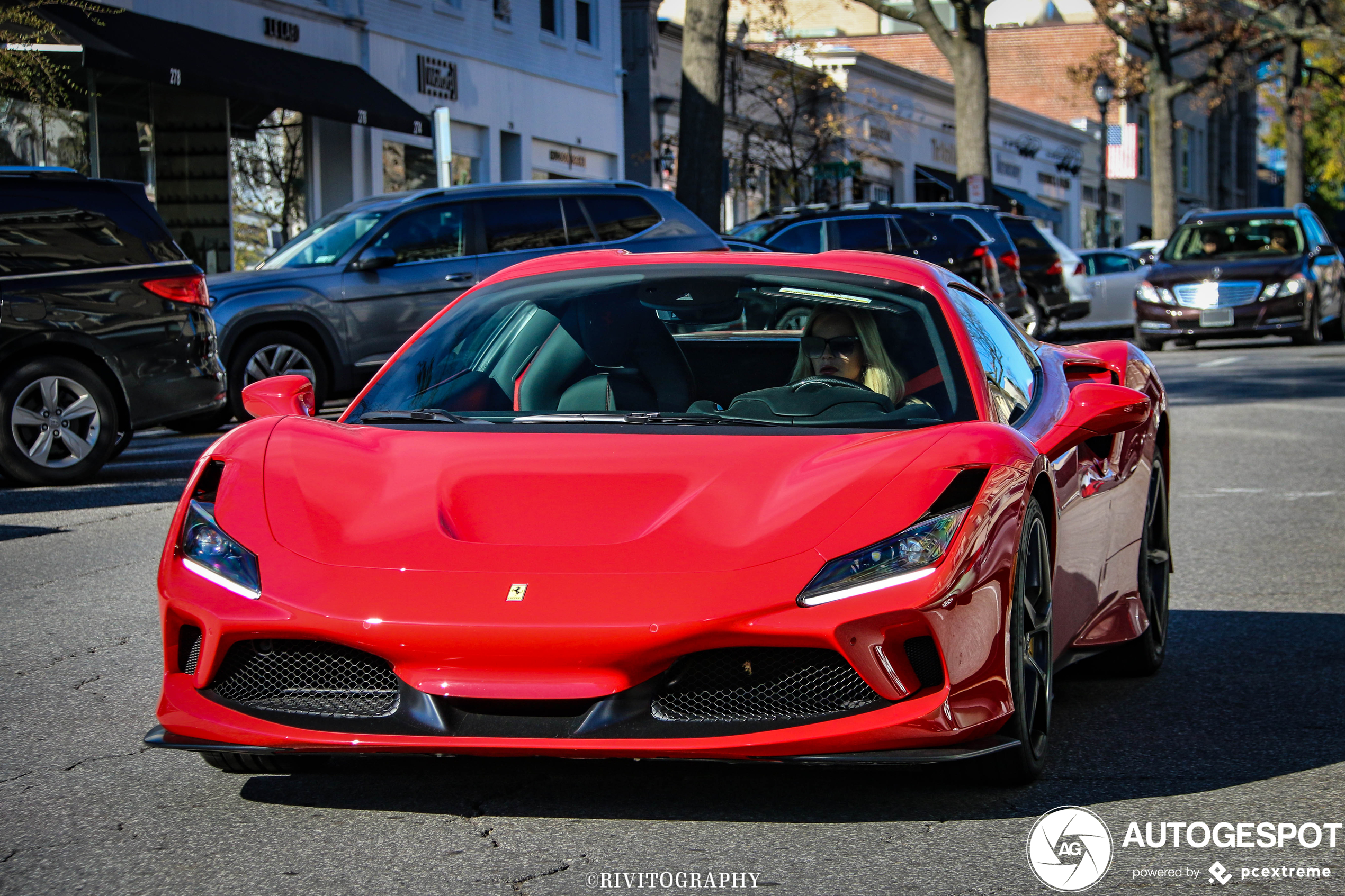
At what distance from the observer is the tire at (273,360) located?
14.6 metres

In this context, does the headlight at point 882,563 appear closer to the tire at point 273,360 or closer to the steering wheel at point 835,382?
the steering wheel at point 835,382

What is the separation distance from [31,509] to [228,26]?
15.4 meters

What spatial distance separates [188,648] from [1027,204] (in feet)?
146

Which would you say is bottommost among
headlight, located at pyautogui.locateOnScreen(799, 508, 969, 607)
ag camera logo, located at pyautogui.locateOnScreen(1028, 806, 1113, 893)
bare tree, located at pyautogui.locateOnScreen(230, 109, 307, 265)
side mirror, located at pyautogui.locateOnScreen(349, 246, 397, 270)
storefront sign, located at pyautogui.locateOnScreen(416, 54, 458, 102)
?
ag camera logo, located at pyautogui.locateOnScreen(1028, 806, 1113, 893)

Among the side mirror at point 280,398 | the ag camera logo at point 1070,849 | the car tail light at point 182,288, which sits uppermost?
the car tail light at point 182,288

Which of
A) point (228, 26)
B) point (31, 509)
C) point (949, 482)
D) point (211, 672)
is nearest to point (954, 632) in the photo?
point (949, 482)

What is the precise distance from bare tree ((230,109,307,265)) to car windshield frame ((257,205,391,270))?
9.68 meters

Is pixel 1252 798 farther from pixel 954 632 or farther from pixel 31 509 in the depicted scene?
pixel 31 509

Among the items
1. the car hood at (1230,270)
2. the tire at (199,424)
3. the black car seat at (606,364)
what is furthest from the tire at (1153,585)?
the car hood at (1230,270)

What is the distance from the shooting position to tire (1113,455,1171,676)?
5.88 m

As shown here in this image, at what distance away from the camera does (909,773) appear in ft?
15.0

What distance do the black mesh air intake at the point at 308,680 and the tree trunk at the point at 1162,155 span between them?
44120 millimetres

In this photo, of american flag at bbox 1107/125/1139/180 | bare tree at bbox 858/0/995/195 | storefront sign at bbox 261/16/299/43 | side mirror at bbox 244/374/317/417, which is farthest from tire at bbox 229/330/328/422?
american flag at bbox 1107/125/1139/180

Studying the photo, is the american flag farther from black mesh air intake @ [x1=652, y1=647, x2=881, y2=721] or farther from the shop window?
black mesh air intake @ [x1=652, y1=647, x2=881, y2=721]
